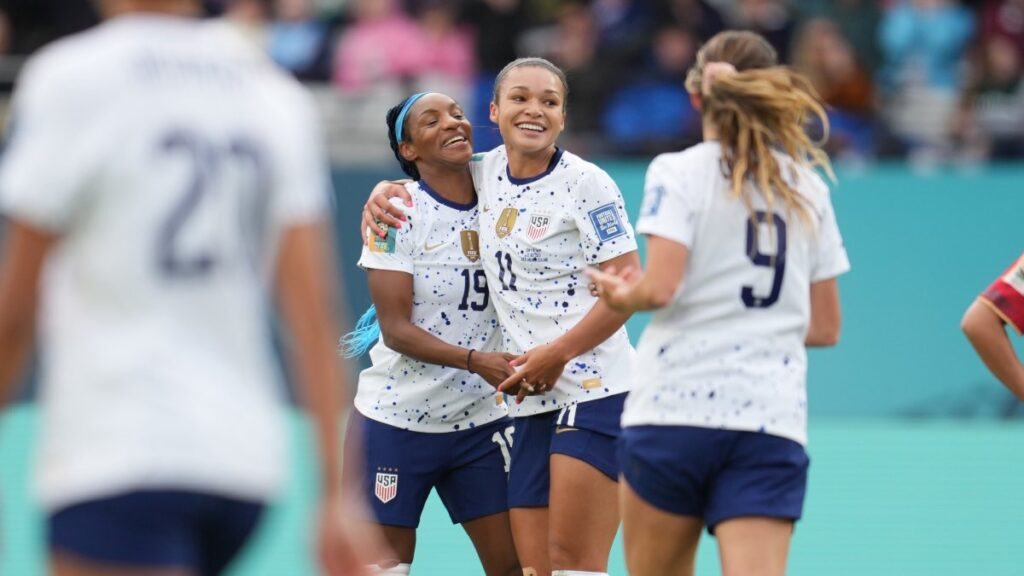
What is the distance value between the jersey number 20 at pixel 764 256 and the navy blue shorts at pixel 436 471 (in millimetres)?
1588

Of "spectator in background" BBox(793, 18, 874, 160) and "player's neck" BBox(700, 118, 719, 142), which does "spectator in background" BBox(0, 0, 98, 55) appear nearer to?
"spectator in background" BBox(793, 18, 874, 160)

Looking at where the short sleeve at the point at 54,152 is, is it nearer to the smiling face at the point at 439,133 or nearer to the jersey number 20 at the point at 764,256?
the jersey number 20 at the point at 764,256

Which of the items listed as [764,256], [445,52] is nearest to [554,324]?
[764,256]

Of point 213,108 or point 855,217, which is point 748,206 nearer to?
point 213,108

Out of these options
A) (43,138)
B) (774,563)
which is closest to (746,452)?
(774,563)

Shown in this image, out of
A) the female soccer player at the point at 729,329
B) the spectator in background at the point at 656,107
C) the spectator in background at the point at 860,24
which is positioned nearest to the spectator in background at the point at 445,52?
the spectator in background at the point at 656,107

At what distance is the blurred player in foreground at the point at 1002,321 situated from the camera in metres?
4.76

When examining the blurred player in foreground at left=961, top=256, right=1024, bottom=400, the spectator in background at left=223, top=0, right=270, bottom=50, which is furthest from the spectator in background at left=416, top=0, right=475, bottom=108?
the blurred player in foreground at left=961, top=256, right=1024, bottom=400

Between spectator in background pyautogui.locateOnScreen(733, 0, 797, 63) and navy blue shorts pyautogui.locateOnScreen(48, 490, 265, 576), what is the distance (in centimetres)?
986

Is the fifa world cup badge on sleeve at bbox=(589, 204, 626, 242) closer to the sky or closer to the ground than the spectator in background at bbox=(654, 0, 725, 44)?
closer to the ground

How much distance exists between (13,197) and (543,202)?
9.07 feet

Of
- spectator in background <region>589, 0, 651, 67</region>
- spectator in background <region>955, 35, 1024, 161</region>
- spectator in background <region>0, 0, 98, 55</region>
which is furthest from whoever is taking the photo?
spectator in background <region>0, 0, 98, 55</region>

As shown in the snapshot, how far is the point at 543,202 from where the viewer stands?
16.6 feet

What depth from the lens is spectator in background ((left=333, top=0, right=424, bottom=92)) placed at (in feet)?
40.0
